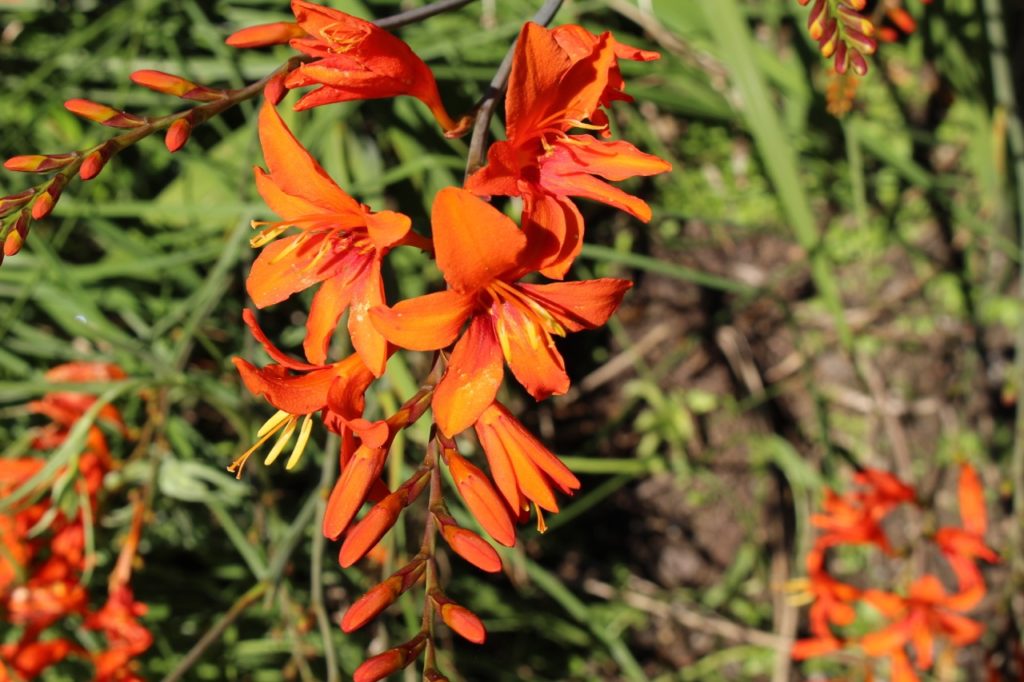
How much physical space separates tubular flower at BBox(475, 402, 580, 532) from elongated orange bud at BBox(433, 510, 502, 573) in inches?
2.1

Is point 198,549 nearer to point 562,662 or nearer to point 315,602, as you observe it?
point 315,602

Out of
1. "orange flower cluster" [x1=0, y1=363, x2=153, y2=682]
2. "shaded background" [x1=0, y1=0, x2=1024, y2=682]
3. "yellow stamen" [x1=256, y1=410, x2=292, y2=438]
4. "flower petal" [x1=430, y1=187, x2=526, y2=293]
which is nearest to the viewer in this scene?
"flower petal" [x1=430, y1=187, x2=526, y2=293]

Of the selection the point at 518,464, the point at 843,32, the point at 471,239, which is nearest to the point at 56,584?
the point at 518,464

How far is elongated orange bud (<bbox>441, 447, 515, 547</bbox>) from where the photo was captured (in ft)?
3.12

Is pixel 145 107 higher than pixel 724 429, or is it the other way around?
pixel 145 107

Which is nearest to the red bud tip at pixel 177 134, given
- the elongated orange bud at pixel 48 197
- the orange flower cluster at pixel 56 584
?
the elongated orange bud at pixel 48 197

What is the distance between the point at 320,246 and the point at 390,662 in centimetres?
45

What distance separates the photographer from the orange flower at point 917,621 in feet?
6.54

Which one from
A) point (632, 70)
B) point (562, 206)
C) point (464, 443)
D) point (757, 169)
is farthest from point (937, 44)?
point (562, 206)

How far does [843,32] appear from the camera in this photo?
940mm

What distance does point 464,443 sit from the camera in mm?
1956

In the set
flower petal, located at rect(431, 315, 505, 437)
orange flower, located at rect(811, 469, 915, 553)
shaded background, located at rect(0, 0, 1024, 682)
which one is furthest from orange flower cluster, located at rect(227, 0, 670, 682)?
orange flower, located at rect(811, 469, 915, 553)

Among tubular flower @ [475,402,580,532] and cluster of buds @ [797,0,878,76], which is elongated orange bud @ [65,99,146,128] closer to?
tubular flower @ [475,402,580,532]

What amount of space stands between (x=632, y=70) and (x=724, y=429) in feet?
3.93
